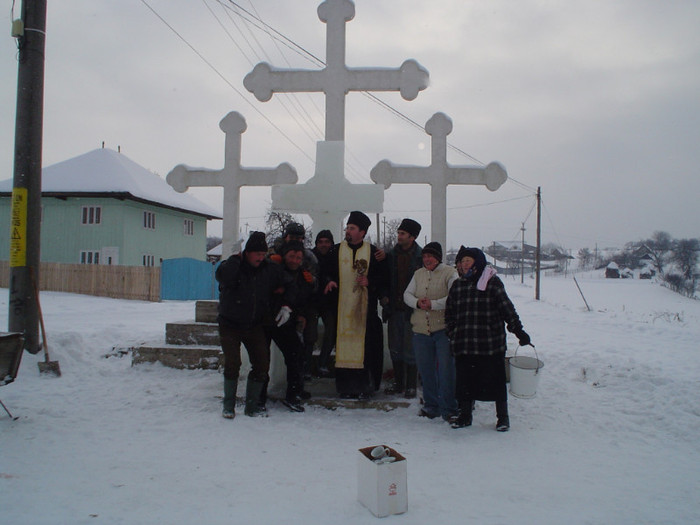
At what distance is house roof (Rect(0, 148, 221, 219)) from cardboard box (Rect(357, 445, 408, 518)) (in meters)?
20.3

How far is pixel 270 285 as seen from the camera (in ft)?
15.7

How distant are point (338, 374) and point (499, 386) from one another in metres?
1.58

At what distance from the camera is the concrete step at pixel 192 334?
6629 mm

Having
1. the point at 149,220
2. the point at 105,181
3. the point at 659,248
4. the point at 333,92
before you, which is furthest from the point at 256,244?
the point at 659,248

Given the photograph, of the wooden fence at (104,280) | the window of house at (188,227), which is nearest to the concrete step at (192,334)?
the wooden fence at (104,280)

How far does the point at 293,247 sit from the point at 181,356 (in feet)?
8.11

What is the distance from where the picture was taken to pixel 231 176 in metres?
6.18

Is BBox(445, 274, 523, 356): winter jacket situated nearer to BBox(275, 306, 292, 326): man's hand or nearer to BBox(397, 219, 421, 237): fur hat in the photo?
BBox(397, 219, 421, 237): fur hat

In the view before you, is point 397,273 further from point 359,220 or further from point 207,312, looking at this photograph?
point 207,312

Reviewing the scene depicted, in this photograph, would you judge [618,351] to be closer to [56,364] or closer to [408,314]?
[408,314]

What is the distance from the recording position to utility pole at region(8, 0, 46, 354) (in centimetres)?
612

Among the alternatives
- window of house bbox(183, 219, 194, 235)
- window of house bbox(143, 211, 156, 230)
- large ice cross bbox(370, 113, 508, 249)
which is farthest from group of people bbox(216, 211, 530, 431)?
window of house bbox(183, 219, 194, 235)

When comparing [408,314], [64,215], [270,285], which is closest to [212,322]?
[270,285]

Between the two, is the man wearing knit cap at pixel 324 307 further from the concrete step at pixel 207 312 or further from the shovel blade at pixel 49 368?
the shovel blade at pixel 49 368
